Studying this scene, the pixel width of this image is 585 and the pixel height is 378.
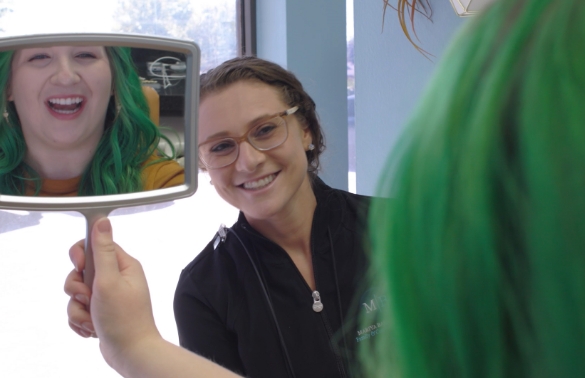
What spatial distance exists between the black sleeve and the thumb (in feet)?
1.70

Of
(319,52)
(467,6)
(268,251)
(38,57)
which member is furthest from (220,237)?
(319,52)

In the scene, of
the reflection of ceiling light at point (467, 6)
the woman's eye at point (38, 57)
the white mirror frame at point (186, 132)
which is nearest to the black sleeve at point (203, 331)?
the white mirror frame at point (186, 132)

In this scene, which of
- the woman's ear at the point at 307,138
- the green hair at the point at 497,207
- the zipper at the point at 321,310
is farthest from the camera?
the woman's ear at the point at 307,138

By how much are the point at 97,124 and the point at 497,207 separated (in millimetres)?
508

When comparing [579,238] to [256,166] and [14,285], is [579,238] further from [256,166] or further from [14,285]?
[14,285]

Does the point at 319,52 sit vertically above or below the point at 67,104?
above

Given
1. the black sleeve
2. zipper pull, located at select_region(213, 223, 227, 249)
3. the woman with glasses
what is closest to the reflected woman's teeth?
the woman with glasses

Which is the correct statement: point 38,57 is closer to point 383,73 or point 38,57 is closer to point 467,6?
point 467,6

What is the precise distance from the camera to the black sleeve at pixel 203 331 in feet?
3.75

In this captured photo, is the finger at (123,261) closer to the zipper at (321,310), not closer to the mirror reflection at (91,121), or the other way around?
the mirror reflection at (91,121)

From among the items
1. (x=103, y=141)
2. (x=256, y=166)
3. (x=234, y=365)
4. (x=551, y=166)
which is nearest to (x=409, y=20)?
(x=256, y=166)

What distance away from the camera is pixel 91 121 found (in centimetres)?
70

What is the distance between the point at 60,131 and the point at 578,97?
1.89 ft

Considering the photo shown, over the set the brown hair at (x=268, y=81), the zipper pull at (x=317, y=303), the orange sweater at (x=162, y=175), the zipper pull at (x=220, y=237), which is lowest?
the zipper pull at (x=317, y=303)
